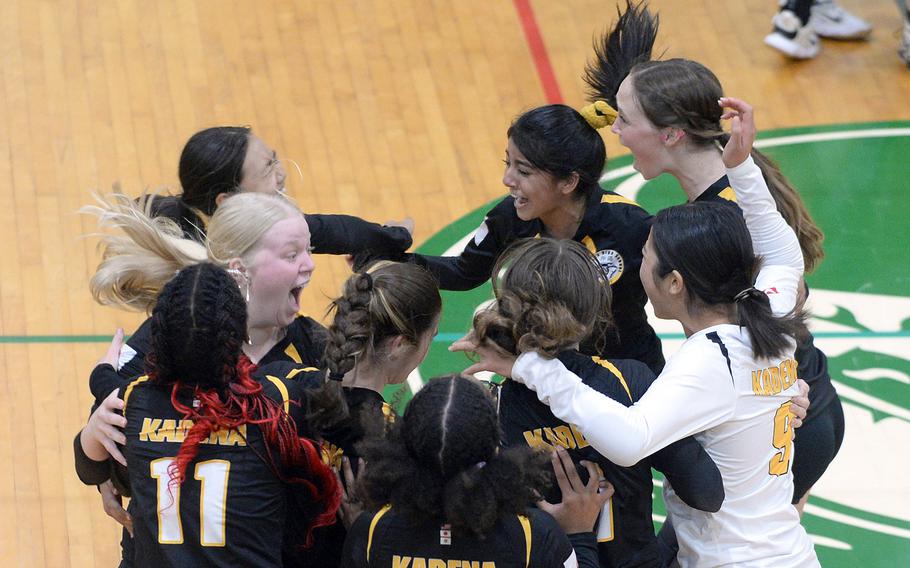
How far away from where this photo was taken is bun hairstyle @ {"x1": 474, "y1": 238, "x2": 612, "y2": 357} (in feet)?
8.77

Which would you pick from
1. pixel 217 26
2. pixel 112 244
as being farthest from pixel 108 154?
pixel 112 244

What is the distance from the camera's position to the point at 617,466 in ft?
9.01

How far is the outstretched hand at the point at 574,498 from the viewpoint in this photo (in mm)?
2662

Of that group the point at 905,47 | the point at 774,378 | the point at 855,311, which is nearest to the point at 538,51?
the point at 905,47

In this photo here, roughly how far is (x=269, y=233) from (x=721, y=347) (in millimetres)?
1236

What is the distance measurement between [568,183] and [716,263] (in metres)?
0.81

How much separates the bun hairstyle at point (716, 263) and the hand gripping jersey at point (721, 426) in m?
0.07

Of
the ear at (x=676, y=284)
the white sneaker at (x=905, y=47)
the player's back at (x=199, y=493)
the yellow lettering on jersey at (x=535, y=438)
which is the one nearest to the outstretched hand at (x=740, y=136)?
the ear at (x=676, y=284)

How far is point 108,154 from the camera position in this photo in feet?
19.8

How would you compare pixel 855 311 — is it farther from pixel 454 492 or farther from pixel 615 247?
pixel 454 492

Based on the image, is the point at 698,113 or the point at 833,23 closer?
the point at 698,113

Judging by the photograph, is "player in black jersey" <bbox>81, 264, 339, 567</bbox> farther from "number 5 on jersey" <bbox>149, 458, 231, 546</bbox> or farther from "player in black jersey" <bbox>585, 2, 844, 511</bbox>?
"player in black jersey" <bbox>585, 2, 844, 511</bbox>

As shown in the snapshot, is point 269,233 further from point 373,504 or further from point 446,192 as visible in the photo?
point 446,192

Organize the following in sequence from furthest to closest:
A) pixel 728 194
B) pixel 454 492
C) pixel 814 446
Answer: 1. pixel 728 194
2. pixel 814 446
3. pixel 454 492
